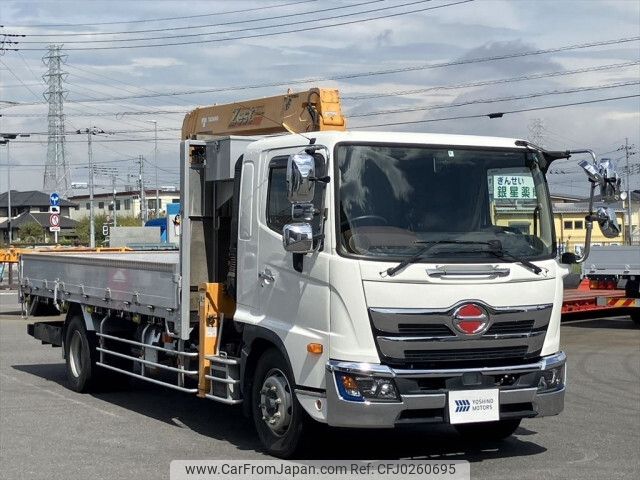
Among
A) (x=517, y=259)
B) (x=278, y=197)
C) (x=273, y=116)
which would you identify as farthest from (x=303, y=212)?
(x=273, y=116)

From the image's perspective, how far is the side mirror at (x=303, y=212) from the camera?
776cm

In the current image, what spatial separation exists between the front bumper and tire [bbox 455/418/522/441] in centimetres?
110

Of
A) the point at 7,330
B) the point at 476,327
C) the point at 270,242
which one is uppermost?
the point at 270,242

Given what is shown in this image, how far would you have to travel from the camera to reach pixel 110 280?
441 inches

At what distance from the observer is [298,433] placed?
8055mm

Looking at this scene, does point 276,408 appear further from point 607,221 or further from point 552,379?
point 607,221

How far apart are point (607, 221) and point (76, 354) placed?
22.2 feet

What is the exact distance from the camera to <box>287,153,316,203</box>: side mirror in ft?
25.0

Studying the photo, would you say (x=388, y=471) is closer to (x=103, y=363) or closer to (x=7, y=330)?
(x=103, y=363)

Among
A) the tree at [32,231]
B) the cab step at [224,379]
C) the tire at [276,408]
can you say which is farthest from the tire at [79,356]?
the tree at [32,231]

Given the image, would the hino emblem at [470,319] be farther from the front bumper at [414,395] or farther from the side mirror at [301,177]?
the side mirror at [301,177]

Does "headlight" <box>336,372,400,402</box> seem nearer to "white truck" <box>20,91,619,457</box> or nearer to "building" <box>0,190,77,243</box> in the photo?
"white truck" <box>20,91,619,457</box>

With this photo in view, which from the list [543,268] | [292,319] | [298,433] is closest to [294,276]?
[292,319]

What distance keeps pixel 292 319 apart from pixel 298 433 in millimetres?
890
